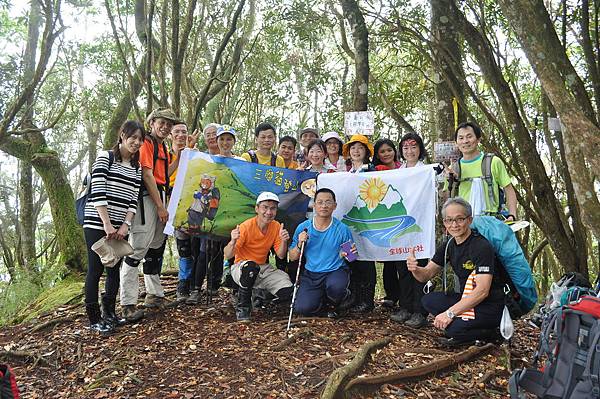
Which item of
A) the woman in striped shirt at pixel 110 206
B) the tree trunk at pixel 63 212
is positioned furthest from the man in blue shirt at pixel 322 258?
the tree trunk at pixel 63 212

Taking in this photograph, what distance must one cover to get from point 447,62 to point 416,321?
392 centimetres

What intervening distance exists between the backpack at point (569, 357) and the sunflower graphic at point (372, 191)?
276cm

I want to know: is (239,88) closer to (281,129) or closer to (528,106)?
(281,129)

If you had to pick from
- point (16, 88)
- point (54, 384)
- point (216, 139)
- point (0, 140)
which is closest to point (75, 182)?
point (16, 88)

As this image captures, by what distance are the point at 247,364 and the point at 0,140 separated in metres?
6.67

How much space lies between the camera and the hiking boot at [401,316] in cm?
547

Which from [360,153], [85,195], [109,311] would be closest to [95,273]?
[109,311]

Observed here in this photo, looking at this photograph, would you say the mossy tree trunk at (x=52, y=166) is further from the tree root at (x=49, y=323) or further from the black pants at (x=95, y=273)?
the black pants at (x=95, y=273)

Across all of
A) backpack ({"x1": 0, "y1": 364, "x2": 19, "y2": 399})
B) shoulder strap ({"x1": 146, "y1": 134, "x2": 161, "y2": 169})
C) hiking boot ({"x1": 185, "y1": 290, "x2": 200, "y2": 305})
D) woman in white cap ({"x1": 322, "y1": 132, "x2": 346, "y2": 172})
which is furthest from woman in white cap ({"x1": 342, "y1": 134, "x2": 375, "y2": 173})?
backpack ({"x1": 0, "y1": 364, "x2": 19, "y2": 399})

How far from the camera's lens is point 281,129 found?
664 inches

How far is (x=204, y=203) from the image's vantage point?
6.10m

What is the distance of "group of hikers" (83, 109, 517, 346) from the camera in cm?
472

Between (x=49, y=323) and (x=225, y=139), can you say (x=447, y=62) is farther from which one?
(x=49, y=323)

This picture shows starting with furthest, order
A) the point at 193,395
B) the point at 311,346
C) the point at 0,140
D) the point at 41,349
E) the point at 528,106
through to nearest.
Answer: the point at 528,106
the point at 0,140
the point at 41,349
the point at 311,346
the point at 193,395
